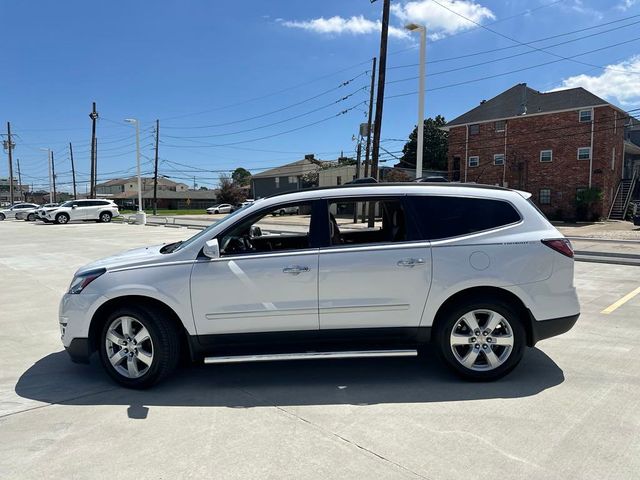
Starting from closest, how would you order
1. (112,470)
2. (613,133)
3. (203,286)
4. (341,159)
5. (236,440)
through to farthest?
(112,470)
(236,440)
(203,286)
(613,133)
(341,159)

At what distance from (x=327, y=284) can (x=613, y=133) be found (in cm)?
4303

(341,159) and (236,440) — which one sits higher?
(341,159)

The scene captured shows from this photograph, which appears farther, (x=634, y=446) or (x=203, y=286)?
(x=203, y=286)

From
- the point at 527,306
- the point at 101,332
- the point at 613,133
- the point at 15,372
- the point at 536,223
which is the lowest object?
the point at 15,372

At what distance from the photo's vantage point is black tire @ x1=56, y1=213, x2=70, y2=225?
33306 mm

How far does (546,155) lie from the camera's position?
39656mm

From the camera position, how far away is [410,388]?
416cm

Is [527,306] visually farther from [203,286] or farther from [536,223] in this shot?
[203,286]

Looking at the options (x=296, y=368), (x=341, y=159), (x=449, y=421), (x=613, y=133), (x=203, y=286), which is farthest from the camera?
(x=341, y=159)

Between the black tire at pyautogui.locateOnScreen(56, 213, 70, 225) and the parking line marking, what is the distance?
114ft

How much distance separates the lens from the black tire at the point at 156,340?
4.09 meters

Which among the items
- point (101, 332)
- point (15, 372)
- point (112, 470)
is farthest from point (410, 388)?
point (15, 372)

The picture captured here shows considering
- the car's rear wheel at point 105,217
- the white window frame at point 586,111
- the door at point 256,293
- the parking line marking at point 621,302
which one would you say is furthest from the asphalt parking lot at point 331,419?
the white window frame at point 586,111

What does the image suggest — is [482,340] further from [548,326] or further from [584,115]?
[584,115]
